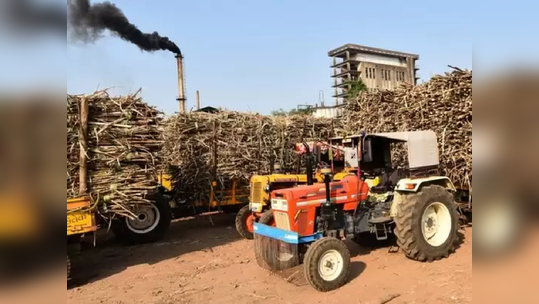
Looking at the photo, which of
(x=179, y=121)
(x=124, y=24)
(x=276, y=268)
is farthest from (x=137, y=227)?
(x=124, y=24)

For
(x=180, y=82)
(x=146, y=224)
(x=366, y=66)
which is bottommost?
(x=146, y=224)

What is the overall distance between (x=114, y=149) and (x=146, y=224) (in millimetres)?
2467

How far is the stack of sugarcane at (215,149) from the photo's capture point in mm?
10539

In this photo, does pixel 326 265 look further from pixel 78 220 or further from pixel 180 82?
pixel 180 82

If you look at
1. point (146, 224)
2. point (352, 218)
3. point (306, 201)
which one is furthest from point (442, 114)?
point (146, 224)

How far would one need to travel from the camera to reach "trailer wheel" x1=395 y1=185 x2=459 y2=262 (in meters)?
6.10

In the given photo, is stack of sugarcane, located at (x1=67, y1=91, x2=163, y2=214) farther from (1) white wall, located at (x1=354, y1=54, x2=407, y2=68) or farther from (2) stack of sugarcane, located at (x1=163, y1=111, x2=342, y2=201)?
(1) white wall, located at (x1=354, y1=54, x2=407, y2=68)

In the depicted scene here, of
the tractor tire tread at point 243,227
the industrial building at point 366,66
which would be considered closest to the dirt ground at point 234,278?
the tractor tire tread at point 243,227

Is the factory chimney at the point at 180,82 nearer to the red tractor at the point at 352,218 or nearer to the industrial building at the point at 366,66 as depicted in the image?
the red tractor at the point at 352,218

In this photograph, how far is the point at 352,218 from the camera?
6355 millimetres

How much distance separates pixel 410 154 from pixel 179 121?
601 centimetres

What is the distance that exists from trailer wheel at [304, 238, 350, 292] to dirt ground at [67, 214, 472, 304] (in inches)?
5.0
